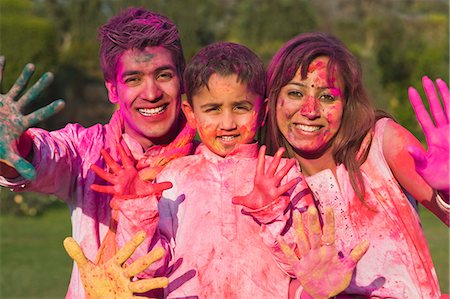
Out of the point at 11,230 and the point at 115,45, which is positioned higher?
the point at 115,45

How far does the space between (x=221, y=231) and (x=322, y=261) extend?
0.43 m

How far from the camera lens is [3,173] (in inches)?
123

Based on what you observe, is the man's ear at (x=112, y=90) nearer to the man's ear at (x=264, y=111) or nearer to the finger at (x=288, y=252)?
the man's ear at (x=264, y=111)

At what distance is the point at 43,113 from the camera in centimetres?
296

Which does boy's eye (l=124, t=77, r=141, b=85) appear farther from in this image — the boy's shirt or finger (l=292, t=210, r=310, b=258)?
finger (l=292, t=210, r=310, b=258)

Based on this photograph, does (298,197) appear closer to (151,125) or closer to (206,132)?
(206,132)

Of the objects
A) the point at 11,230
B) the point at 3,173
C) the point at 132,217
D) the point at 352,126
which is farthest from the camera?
the point at 11,230

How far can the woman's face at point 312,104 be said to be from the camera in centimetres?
337

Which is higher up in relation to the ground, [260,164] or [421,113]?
[421,113]

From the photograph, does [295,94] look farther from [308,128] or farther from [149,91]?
[149,91]

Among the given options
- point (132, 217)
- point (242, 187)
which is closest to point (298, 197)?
point (242, 187)

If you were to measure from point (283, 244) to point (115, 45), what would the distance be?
129 cm

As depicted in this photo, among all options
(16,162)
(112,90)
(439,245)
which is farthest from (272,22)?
(16,162)

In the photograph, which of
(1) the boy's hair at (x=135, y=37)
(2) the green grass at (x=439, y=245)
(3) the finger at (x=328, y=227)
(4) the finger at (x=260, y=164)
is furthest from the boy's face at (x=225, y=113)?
(2) the green grass at (x=439, y=245)
